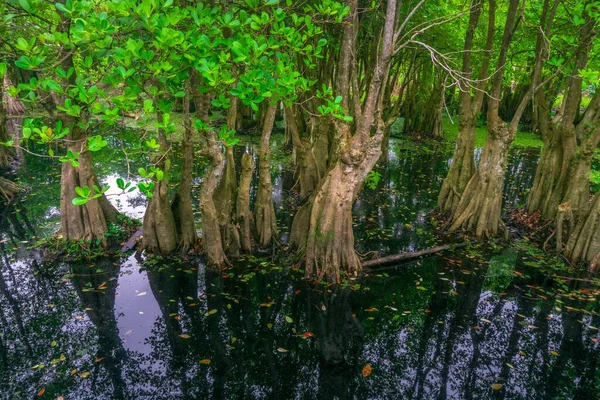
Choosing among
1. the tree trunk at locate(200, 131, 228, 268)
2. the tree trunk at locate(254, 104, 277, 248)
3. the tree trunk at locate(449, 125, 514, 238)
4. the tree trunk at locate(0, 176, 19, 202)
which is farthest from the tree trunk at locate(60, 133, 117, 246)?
the tree trunk at locate(449, 125, 514, 238)

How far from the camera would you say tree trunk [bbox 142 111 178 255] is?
7.52 metres

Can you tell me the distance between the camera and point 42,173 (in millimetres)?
13453

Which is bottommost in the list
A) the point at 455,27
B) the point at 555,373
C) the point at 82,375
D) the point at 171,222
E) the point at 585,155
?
the point at 82,375

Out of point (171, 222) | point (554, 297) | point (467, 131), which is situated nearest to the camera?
point (554, 297)

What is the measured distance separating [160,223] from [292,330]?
346 cm

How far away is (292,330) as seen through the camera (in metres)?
6.11

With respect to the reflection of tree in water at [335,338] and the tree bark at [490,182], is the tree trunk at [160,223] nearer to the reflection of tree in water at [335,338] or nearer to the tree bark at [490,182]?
the reflection of tree in water at [335,338]

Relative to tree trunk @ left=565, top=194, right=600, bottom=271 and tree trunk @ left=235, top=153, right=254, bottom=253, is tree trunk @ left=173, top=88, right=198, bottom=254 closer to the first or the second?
tree trunk @ left=235, top=153, right=254, bottom=253

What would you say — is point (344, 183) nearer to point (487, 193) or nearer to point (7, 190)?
point (487, 193)

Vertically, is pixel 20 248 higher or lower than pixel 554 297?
lower

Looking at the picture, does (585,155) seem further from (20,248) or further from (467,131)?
(20,248)

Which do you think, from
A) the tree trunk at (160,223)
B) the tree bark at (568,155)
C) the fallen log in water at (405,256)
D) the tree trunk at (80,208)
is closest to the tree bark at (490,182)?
the fallen log in water at (405,256)

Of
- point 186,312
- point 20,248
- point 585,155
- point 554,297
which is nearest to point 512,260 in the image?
point 554,297

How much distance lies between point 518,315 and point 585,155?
418 cm
